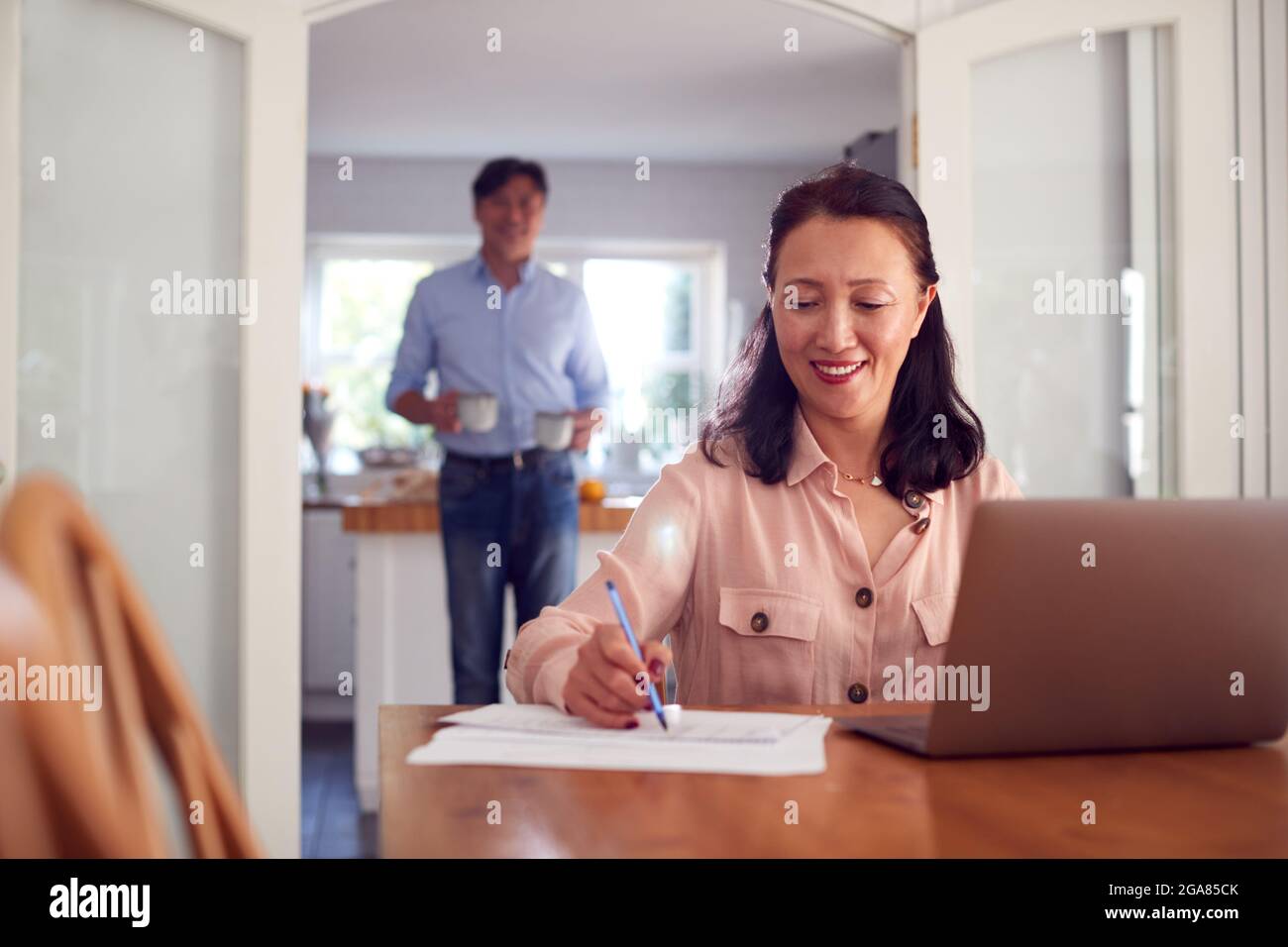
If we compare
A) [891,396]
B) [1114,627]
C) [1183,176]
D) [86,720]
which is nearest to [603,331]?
[1183,176]

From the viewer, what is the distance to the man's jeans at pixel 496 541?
331cm

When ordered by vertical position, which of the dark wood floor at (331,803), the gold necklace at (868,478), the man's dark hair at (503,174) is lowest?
the dark wood floor at (331,803)

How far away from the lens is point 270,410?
2.73m

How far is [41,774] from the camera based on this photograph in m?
0.30

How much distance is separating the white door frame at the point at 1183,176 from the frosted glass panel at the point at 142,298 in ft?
5.03

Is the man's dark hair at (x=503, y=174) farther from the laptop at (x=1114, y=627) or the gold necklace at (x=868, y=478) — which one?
the laptop at (x=1114, y=627)

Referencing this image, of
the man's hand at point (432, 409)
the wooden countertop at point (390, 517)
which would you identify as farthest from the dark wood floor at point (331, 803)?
the man's hand at point (432, 409)

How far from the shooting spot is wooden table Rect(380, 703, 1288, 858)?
744mm

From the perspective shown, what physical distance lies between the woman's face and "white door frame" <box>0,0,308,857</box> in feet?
4.79

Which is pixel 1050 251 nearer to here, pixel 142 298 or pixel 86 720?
pixel 142 298

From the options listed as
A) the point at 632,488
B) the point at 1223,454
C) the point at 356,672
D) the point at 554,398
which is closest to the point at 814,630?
the point at 1223,454

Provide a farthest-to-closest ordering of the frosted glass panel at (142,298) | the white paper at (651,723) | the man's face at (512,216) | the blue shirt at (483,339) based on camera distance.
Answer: the blue shirt at (483,339), the man's face at (512,216), the frosted glass panel at (142,298), the white paper at (651,723)

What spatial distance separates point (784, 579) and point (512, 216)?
214cm
